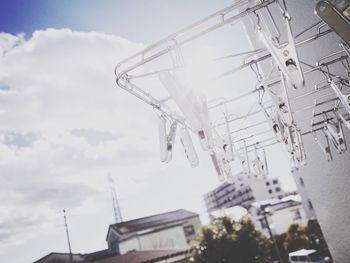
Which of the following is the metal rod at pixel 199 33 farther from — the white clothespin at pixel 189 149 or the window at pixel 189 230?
the window at pixel 189 230

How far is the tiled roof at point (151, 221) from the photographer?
1791 inches

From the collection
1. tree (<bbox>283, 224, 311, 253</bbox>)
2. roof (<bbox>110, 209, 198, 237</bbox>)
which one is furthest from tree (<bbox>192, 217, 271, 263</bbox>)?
roof (<bbox>110, 209, 198, 237</bbox>)

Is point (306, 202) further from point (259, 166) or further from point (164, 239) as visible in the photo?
point (259, 166)

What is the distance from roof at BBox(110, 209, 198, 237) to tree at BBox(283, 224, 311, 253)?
954 inches

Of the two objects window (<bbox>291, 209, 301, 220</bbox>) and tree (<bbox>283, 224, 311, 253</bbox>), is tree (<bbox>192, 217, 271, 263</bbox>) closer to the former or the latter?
tree (<bbox>283, 224, 311, 253</bbox>)

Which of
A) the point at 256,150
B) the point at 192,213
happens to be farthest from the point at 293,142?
the point at 192,213

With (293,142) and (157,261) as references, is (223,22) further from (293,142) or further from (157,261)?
(157,261)

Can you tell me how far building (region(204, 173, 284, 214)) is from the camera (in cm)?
8112

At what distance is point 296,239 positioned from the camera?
86.1 ft

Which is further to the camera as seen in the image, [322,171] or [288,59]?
[322,171]

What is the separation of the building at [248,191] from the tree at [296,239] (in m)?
45.1

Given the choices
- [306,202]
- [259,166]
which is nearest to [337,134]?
[259,166]

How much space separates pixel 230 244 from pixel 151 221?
34.3 metres

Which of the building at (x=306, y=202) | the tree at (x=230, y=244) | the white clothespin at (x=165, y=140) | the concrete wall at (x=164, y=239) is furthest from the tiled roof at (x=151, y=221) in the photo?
the white clothespin at (x=165, y=140)
